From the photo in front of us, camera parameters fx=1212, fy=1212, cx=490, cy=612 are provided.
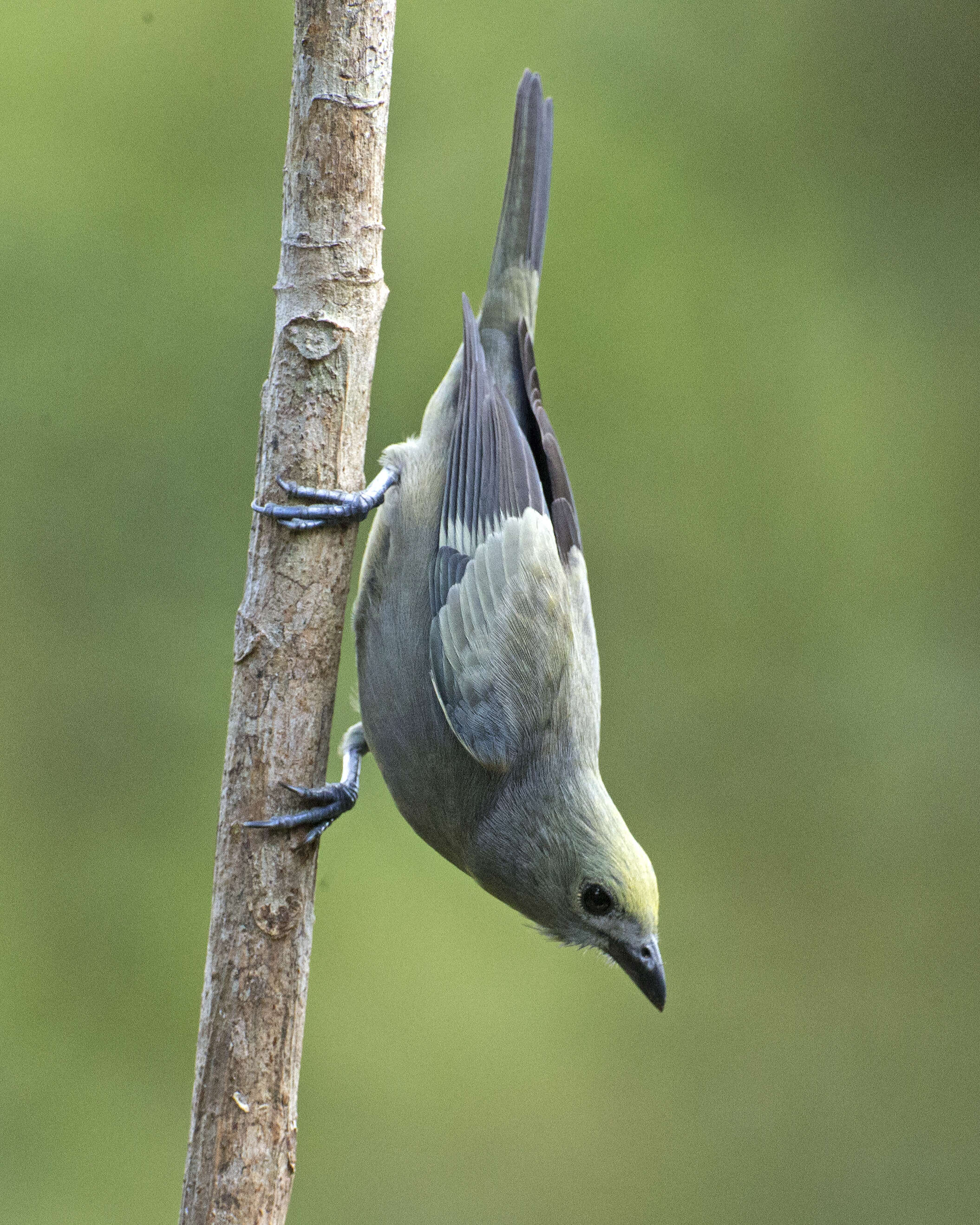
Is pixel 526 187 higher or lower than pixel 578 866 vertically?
higher

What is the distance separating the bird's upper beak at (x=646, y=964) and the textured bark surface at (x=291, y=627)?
0.48 meters

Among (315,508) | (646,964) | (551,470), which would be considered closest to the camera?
(315,508)

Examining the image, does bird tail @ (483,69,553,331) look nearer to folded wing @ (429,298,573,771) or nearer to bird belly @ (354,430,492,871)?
folded wing @ (429,298,573,771)

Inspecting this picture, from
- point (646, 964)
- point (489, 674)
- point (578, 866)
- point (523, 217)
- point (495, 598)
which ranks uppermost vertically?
point (523, 217)

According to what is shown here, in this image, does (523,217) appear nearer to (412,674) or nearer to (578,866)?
(412,674)

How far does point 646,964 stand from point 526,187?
1394 millimetres

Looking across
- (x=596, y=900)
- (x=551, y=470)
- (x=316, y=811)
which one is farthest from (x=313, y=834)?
(x=551, y=470)

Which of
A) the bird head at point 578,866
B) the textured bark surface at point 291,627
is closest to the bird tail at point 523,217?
the textured bark surface at point 291,627

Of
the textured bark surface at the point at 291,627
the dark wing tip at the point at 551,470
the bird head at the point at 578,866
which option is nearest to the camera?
the textured bark surface at the point at 291,627

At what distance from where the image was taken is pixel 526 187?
225 centimetres

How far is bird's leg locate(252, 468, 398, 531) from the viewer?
5.77 feet

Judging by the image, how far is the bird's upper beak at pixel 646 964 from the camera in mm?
1858

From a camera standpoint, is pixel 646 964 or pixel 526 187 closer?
pixel 646 964

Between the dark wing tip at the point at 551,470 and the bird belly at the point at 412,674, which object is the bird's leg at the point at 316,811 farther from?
the dark wing tip at the point at 551,470
